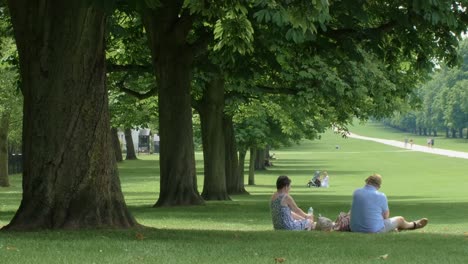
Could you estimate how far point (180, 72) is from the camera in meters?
22.6

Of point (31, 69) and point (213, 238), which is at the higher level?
point (31, 69)

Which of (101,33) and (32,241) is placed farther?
(101,33)

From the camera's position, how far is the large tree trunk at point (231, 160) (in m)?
35.5

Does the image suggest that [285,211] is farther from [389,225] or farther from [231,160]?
[231,160]

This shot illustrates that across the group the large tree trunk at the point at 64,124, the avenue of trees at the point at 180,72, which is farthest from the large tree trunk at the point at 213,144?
the large tree trunk at the point at 64,124

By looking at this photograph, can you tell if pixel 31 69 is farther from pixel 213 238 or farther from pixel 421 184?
pixel 421 184

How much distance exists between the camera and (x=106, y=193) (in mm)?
12945

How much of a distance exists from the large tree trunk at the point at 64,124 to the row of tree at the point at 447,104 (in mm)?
134903

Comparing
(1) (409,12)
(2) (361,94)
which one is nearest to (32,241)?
(1) (409,12)

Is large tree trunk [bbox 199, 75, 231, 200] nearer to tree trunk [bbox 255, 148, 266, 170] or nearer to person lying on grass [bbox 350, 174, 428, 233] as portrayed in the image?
person lying on grass [bbox 350, 174, 428, 233]

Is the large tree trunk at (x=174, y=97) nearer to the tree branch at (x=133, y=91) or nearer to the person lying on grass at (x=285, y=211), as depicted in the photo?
the tree branch at (x=133, y=91)

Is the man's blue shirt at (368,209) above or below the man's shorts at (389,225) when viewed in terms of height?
above

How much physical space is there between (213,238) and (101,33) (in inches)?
124

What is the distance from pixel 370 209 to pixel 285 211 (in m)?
1.33
